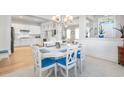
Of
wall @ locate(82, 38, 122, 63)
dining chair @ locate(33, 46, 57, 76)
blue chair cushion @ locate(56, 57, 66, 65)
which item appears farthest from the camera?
wall @ locate(82, 38, 122, 63)

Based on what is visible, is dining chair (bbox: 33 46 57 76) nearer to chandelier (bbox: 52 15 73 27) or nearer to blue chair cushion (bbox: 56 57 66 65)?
blue chair cushion (bbox: 56 57 66 65)

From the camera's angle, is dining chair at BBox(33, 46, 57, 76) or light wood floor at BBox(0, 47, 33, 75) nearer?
dining chair at BBox(33, 46, 57, 76)

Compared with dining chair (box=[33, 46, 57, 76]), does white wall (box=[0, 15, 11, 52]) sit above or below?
above

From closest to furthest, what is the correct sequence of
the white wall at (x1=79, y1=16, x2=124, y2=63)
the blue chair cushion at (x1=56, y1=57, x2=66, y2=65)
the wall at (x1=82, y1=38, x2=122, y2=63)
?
the blue chair cushion at (x1=56, y1=57, x2=66, y2=65) → the white wall at (x1=79, y1=16, x2=124, y2=63) → the wall at (x1=82, y1=38, x2=122, y2=63)

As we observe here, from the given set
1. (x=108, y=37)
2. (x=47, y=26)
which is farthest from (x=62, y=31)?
(x=108, y=37)

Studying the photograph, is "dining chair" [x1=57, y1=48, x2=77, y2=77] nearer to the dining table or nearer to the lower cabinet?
the dining table

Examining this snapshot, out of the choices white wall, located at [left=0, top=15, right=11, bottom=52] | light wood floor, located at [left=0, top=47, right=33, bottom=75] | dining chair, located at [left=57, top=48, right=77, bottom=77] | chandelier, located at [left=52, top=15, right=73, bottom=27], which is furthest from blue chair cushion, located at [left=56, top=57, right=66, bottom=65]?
white wall, located at [left=0, top=15, right=11, bottom=52]

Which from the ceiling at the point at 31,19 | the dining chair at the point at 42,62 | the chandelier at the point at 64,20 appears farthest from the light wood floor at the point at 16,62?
the chandelier at the point at 64,20

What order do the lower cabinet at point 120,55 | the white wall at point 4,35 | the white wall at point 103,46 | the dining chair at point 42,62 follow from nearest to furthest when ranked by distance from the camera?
the dining chair at point 42,62 < the lower cabinet at point 120,55 < the white wall at point 103,46 < the white wall at point 4,35

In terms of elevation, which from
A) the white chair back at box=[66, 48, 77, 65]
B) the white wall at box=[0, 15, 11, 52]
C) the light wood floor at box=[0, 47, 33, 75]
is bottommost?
the light wood floor at box=[0, 47, 33, 75]

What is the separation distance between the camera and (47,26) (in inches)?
116

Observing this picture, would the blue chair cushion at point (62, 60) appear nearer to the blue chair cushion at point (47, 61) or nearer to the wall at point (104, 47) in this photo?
the blue chair cushion at point (47, 61)
